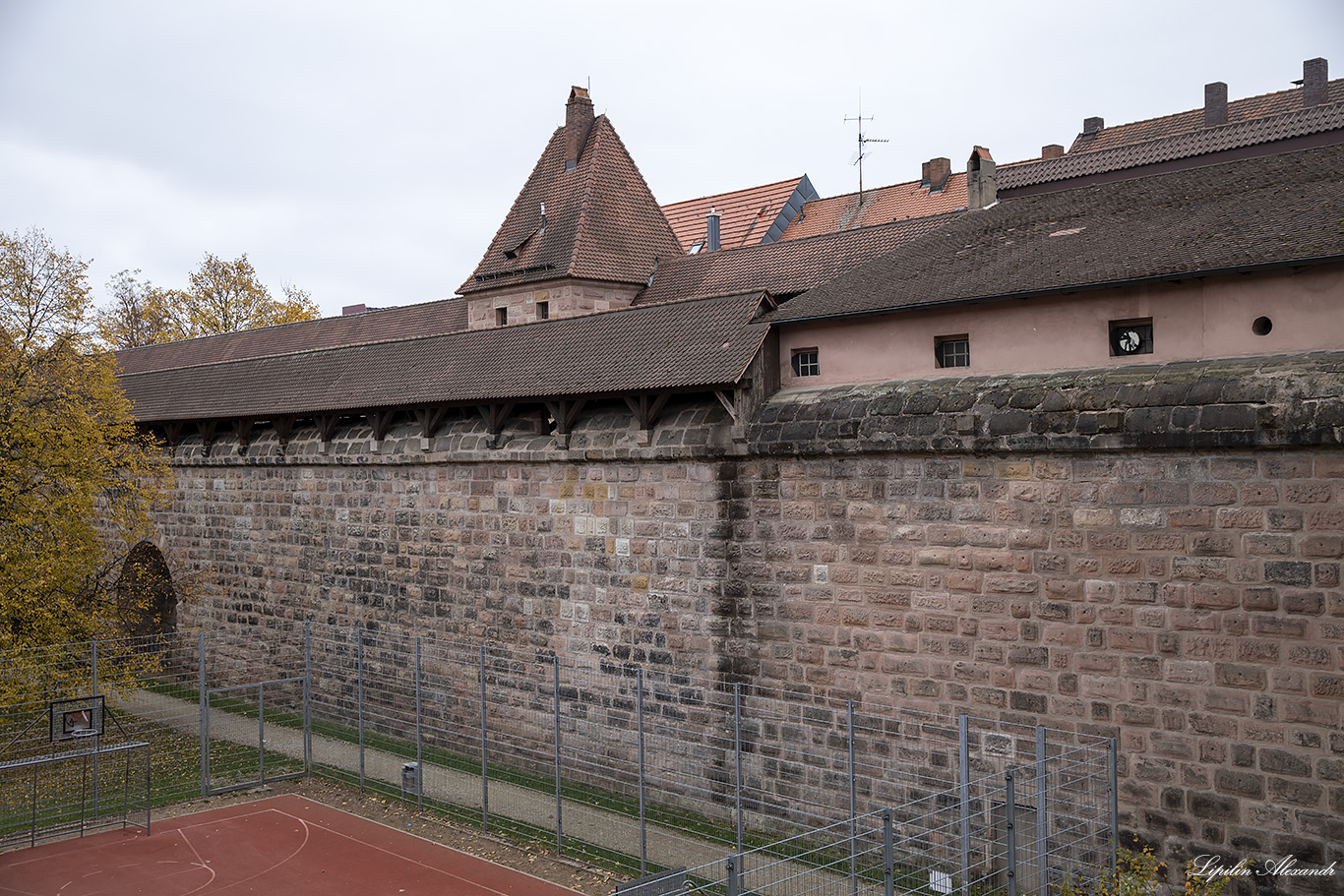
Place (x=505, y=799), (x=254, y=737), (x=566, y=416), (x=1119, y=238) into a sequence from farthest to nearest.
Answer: (x=254, y=737) < (x=566, y=416) < (x=505, y=799) < (x=1119, y=238)

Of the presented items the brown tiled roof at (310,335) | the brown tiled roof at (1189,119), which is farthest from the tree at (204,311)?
the brown tiled roof at (1189,119)

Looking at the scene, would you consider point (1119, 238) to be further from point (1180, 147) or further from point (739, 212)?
point (739, 212)

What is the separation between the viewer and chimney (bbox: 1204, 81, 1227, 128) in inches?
930

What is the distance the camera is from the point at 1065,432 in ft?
32.1

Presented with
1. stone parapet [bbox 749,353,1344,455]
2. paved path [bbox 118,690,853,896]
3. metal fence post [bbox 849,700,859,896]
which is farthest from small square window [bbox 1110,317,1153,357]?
paved path [bbox 118,690,853,896]

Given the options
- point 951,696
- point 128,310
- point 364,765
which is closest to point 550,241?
point 364,765

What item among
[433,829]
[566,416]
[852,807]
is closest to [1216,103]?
[566,416]

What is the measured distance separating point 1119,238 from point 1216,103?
1600 cm

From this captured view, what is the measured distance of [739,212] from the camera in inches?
1335

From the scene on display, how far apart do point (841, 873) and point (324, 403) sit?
37.9 feet

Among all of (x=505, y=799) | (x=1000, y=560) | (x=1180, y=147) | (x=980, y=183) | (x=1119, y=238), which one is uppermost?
(x=1180, y=147)

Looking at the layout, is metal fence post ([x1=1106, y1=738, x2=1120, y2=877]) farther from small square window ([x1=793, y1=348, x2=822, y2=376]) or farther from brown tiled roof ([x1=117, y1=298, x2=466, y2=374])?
brown tiled roof ([x1=117, y1=298, x2=466, y2=374])

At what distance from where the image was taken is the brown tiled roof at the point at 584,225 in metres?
22.3

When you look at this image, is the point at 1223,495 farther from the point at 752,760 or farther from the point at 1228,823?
the point at 752,760
